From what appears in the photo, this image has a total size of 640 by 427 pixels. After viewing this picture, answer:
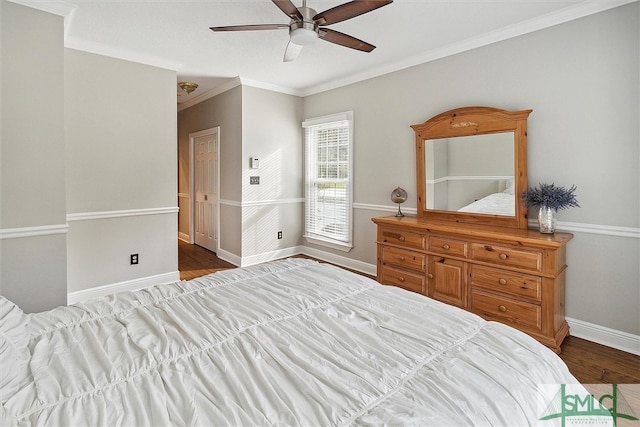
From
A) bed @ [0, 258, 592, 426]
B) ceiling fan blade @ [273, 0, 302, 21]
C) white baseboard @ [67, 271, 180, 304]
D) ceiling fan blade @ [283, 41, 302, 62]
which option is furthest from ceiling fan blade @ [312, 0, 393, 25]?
white baseboard @ [67, 271, 180, 304]

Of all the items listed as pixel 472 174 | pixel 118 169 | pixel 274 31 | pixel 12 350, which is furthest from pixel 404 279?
pixel 118 169

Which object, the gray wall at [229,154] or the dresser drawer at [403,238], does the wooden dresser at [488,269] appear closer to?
the dresser drawer at [403,238]

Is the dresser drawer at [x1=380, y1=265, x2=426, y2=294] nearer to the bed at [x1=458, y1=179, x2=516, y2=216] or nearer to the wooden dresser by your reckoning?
the wooden dresser

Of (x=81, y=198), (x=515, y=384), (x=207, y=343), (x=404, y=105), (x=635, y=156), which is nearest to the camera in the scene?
(x=515, y=384)

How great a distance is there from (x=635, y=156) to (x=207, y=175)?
5378mm

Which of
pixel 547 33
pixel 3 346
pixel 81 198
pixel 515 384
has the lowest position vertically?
pixel 515 384

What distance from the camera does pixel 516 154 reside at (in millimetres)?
3020

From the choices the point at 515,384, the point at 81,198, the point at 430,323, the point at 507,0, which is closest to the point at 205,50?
the point at 81,198

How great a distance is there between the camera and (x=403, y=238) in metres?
3.47

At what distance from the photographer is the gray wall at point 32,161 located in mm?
2473

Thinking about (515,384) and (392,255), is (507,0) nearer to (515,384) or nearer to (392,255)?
(392,255)

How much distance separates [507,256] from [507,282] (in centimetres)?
21

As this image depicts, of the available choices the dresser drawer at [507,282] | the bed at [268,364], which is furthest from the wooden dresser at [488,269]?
the bed at [268,364]

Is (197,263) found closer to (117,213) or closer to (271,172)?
(117,213)
